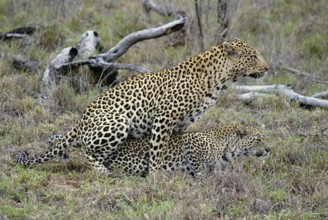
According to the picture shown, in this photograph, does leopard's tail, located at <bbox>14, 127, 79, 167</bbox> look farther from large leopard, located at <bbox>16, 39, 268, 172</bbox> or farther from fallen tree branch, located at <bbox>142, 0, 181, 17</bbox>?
fallen tree branch, located at <bbox>142, 0, 181, 17</bbox>

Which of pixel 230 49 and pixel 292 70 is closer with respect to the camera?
pixel 230 49

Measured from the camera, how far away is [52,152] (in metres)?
8.45

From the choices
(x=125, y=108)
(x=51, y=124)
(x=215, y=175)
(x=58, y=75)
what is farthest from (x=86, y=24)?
(x=215, y=175)

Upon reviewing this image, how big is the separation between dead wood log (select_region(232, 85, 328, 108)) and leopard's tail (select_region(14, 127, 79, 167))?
330 cm

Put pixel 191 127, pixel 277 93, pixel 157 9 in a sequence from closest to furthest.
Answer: pixel 191 127
pixel 277 93
pixel 157 9

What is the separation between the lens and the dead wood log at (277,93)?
35.3 feet

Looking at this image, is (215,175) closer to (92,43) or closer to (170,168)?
(170,168)

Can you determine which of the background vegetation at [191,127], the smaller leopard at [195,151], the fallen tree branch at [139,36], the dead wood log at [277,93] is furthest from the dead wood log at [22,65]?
the smaller leopard at [195,151]

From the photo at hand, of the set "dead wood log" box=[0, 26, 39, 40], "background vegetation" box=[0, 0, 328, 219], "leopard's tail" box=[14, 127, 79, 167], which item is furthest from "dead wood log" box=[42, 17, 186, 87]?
"leopard's tail" box=[14, 127, 79, 167]

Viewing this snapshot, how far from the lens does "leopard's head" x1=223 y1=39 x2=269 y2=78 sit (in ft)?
28.7

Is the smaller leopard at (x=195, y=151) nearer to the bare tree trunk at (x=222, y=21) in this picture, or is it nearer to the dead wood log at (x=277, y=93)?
the dead wood log at (x=277, y=93)

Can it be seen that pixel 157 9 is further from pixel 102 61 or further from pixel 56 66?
pixel 56 66

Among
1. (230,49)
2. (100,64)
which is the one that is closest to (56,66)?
(100,64)

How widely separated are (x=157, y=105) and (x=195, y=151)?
2.34 feet
